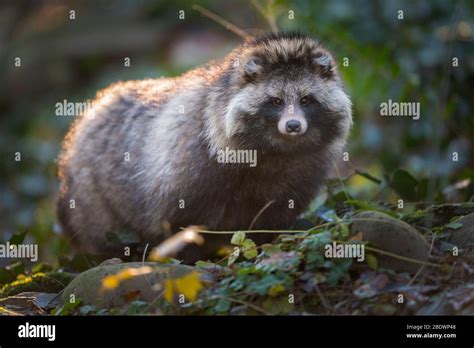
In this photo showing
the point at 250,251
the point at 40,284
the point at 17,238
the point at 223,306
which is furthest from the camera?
the point at 17,238

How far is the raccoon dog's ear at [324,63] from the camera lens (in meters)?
7.75

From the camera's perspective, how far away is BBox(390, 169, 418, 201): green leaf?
8.24 meters

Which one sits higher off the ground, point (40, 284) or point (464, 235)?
point (464, 235)

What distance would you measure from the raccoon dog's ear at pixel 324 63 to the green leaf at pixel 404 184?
1179mm

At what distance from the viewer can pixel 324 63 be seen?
7.77m

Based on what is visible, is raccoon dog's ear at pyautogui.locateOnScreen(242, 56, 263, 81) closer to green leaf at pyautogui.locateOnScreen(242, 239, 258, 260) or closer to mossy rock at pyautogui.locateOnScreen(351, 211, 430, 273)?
green leaf at pyautogui.locateOnScreen(242, 239, 258, 260)

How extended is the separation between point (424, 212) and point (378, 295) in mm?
1466

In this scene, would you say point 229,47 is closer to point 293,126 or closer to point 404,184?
point 404,184

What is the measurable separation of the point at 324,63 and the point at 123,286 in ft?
9.08

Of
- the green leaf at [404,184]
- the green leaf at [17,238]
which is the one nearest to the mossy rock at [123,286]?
the green leaf at [17,238]

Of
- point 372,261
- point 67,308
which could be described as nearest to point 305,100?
point 372,261

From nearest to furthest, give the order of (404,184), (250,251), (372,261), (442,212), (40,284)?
(372,261)
(250,251)
(442,212)
(40,284)
(404,184)

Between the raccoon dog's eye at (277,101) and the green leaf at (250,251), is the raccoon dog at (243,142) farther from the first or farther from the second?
the green leaf at (250,251)
